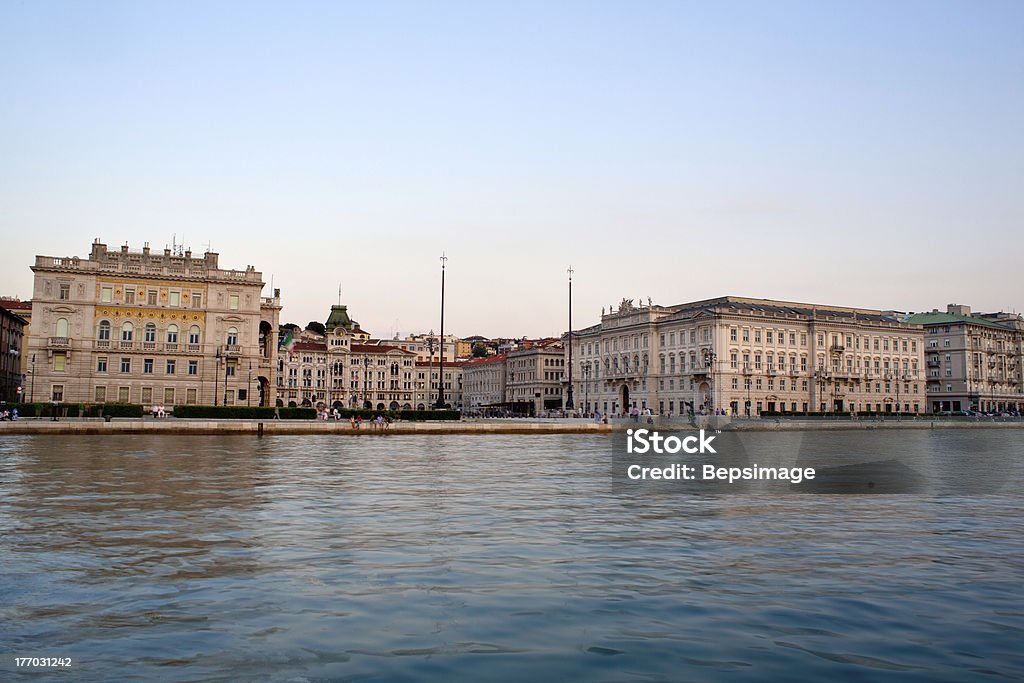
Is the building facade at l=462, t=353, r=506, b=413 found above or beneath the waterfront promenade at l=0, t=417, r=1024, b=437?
above

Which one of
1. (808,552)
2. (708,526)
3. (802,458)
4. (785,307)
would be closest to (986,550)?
(808,552)

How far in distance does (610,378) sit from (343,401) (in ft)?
188

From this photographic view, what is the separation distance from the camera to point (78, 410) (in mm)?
63562

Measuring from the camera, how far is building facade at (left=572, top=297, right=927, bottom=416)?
110 meters

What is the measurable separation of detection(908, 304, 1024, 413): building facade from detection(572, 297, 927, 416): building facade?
33.5 feet

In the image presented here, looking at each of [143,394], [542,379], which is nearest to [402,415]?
[143,394]

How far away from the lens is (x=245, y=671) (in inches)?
313

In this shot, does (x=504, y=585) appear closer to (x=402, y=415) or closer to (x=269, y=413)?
(x=269, y=413)

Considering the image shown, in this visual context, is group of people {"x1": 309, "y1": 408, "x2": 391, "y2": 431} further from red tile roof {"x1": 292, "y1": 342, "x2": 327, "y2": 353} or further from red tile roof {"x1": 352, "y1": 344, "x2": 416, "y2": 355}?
red tile roof {"x1": 352, "y1": 344, "x2": 416, "y2": 355}

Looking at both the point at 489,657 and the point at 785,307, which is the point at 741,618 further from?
the point at 785,307

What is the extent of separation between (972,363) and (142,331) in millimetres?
116651

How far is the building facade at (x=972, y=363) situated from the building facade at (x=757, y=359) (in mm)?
10213

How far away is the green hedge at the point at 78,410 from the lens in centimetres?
6178

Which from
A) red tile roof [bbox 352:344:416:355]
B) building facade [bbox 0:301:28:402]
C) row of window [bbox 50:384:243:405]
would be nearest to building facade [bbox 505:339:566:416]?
red tile roof [bbox 352:344:416:355]
